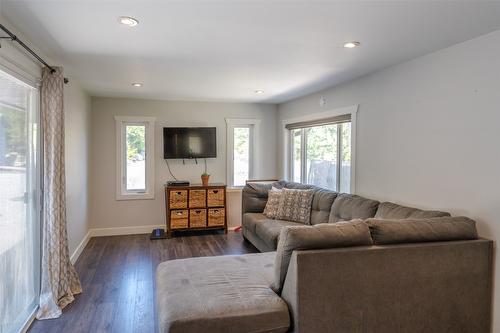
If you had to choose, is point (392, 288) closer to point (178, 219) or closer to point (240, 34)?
point (240, 34)

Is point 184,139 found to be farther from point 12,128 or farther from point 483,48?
point 483,48

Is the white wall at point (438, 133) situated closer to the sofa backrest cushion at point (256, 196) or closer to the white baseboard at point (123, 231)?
the sofa backrest cushion at point (256, 196)

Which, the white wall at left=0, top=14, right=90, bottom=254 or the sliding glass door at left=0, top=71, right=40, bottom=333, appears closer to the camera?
the sliding glass door at left=0, top=71, right=40, bottom=333

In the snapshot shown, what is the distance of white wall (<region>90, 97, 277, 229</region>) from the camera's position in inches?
224

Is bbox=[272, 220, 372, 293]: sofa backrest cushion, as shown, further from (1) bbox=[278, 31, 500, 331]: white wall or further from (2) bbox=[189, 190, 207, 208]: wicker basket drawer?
(2) bbox=[189, 190, 207, 208]: wicker basket drawer

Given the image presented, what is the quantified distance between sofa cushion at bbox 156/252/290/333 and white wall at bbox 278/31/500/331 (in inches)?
64.0

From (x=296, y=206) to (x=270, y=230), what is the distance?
0.66m

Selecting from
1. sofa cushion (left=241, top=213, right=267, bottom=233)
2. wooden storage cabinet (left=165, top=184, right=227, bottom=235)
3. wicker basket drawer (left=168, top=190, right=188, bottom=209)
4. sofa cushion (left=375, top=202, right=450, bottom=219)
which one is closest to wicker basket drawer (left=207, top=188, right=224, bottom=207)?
wooden storage cabinet (left=165, top=184, right=227, bottom=235)

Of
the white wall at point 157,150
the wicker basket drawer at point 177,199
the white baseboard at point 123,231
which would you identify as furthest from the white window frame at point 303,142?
the white baseboard at point 123,231

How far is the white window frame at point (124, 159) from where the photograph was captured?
5.75 m

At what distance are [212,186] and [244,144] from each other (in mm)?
1152

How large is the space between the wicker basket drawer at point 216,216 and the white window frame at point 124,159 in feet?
3.44

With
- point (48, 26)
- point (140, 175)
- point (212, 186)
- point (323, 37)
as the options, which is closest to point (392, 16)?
point (323, 37)

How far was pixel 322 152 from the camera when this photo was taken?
16.8ft
